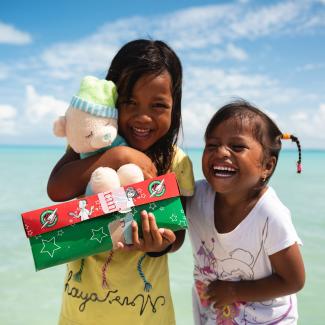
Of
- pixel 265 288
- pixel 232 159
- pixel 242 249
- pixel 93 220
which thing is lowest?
pixel 265 288

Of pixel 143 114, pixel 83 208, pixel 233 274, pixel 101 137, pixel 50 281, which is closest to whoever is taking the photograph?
pixel 83 208

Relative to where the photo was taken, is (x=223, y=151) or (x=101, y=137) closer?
(x=101, y=137)

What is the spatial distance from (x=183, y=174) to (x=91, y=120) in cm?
44

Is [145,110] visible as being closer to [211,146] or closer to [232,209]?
[211,146]

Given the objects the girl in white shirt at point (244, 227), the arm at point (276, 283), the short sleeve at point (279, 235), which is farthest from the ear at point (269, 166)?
the arm at point (276, 283)

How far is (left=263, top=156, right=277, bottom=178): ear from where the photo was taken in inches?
67.2

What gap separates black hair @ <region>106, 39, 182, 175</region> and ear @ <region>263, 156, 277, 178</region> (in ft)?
1.29

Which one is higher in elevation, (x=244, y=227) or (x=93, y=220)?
(x=93, y=220)

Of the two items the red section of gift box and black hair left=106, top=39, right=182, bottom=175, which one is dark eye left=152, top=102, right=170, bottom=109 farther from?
the red section of gift box

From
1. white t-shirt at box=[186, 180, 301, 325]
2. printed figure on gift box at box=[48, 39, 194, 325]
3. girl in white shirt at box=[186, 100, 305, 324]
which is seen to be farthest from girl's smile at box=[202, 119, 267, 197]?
printed figure on gift box at box=[48, 39, 194, 325]

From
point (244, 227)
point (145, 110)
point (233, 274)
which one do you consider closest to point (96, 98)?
point (145, 110)

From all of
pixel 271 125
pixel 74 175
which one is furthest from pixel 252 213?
pixel 74 175

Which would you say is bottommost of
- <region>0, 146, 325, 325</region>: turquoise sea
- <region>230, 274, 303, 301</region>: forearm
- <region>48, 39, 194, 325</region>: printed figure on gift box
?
<region>0, 146, 325, 325</region>: turquoise sea

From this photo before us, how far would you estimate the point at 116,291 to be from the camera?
147 cm
